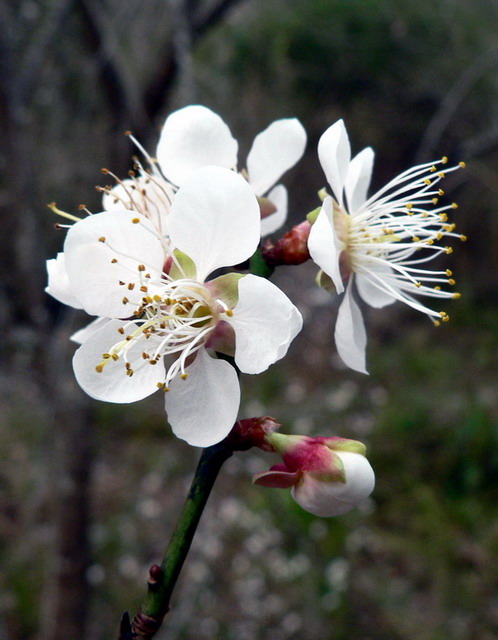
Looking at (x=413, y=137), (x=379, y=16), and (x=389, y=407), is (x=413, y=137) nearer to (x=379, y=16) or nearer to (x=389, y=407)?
(x=379, y=16)

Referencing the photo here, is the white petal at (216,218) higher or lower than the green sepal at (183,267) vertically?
higher

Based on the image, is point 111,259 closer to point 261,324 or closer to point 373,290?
point 261,324

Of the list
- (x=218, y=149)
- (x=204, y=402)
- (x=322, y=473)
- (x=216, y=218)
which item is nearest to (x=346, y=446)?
(x=322, y=473)

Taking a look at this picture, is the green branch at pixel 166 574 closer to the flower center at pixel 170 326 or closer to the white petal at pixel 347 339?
the flower center at pixel 170 326

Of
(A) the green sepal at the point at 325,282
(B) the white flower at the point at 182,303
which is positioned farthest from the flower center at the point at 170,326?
(A) the green sepal at the point at 325,282

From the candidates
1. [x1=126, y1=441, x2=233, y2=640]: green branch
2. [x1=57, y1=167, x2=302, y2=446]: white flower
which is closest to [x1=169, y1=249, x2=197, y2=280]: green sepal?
[x1=57, y1=167, x2=302, y2=446]: white flower

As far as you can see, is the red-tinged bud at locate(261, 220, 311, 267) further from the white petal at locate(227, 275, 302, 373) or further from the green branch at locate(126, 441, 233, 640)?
the green branch at locate(126, 441, 233, 640)

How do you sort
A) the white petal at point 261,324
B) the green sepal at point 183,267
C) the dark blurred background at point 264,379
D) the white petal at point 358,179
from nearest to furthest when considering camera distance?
the white petal at point 261,324
the green sepal at point 183,267
the white petal at point 358,179
the dark blurred background at point 264,379
